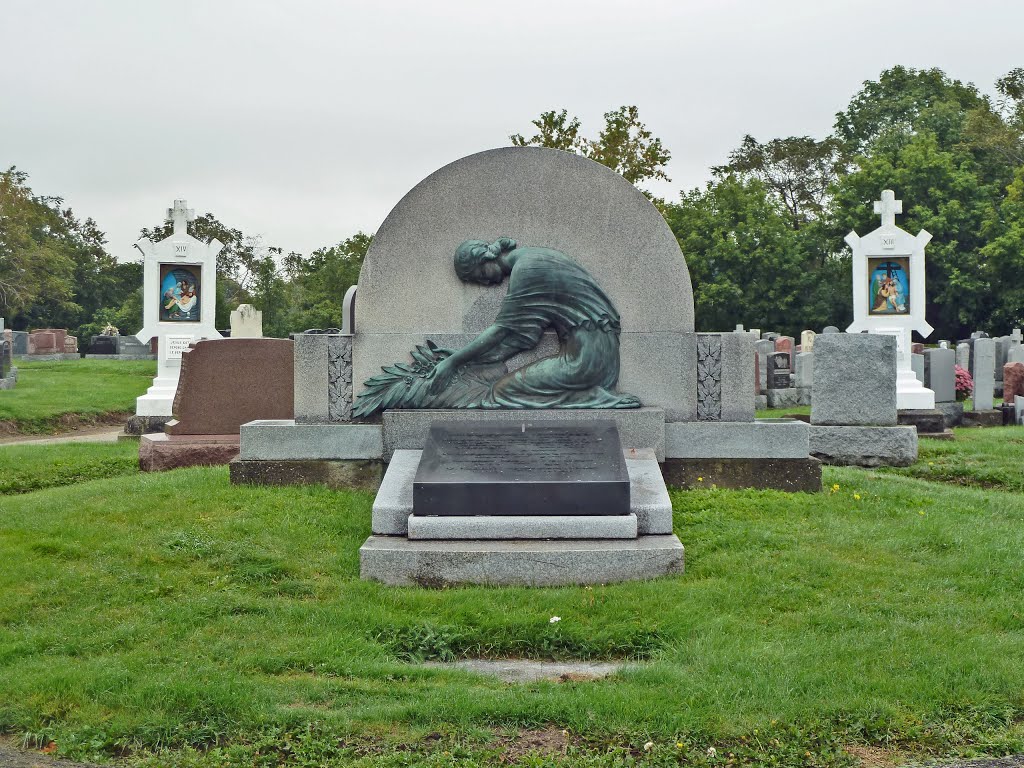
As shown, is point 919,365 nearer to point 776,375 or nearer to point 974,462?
point 776,375

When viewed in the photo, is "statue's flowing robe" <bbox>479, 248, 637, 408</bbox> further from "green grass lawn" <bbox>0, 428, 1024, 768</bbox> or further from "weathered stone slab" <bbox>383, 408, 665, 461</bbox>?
"green grass lawn" <bbox>0, 428, 1024, 768</bbox>

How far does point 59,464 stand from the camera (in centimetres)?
1120

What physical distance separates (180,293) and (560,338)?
12419mm

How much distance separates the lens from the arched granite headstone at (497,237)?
7.93 metres

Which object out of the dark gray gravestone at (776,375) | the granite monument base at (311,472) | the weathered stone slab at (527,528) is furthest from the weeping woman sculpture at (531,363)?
the dark gray gravestone at (776,375)

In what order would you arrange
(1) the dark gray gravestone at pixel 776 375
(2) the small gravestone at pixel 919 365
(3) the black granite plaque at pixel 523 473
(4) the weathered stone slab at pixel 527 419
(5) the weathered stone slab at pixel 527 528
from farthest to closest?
(1) the dark gray gravestone at pixel 776 375 < (2) the small gravestone at pixel 919 365 < (4) the weathered stone slab at pixel 527 419 < (3) the black granite plaque at pixel 523 473 < (5) the weathered stone slab at pixel 527 528

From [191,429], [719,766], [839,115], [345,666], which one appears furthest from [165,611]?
[839,115]

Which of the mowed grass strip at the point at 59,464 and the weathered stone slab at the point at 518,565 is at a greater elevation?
the mowed grass strip at the point at 59,464

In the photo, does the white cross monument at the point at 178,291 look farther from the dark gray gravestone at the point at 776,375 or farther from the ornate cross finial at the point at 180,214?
the dark gray gravestone at the point at 776,375

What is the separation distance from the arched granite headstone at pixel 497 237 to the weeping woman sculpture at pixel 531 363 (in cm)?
16

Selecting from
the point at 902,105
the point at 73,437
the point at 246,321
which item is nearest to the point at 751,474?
the point at 73,437

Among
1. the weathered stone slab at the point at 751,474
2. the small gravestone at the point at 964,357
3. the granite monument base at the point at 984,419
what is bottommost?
the weathered stone slab at the point at 751,474

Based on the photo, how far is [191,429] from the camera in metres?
10.2

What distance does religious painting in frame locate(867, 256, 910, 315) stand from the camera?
683 inches
